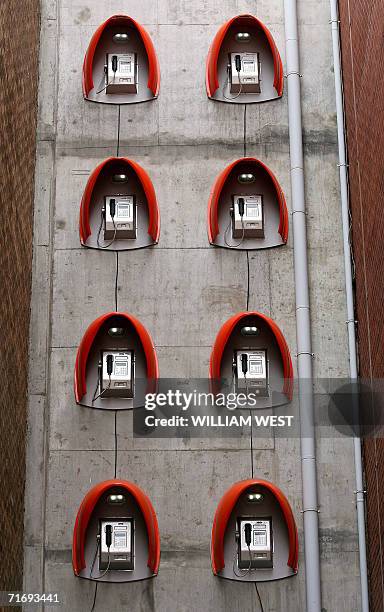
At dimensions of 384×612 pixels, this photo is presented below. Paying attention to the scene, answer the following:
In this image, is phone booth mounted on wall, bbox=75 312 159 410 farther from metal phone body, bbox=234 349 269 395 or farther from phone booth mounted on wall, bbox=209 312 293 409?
metal phone body, bbox=234 349 269 395

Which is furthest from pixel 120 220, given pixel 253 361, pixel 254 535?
pixel 254 535

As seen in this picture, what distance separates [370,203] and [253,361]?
202 cm

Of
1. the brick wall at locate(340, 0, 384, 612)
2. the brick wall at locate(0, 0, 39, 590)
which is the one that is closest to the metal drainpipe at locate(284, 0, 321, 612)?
the brick wall at locate(340, 0, 384, 612)

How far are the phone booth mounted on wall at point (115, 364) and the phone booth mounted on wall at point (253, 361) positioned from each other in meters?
0.72

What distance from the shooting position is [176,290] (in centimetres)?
1126

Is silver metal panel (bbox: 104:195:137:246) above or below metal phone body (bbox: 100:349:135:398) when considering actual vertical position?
above

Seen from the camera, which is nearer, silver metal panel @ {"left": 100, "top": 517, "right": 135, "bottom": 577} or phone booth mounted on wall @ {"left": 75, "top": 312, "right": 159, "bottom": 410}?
silver metal panel @ {"left": 100, "top": 517, "right": 135, "bottom": 577}

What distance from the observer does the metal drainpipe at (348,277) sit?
34.3ft

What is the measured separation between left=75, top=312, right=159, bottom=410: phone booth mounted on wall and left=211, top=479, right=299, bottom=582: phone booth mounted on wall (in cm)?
145

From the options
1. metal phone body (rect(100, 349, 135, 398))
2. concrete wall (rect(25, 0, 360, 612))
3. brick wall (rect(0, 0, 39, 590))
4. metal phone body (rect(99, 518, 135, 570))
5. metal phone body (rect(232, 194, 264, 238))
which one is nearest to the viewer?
brick wall (rect(0, 0, 39, 590))

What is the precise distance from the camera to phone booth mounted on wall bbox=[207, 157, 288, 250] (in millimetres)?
11352

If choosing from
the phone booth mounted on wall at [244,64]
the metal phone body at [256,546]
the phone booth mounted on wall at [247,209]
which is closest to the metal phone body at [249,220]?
the phone booth mounted on wall at [247,209]

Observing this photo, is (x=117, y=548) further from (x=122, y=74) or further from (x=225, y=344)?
(x=122, y=74)

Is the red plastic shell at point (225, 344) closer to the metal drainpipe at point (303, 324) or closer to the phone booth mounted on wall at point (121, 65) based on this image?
the metal drainpipe at point (303, 324)
